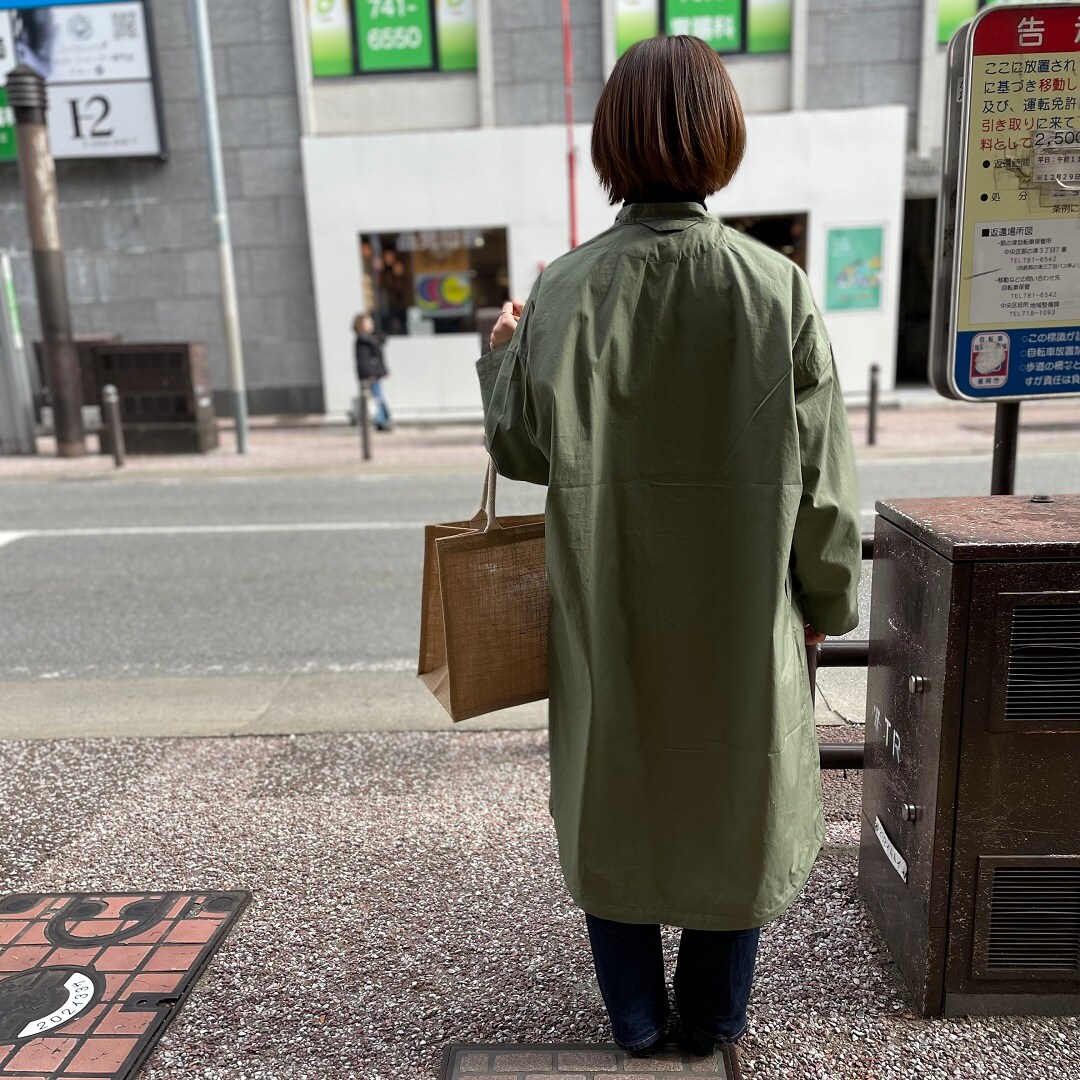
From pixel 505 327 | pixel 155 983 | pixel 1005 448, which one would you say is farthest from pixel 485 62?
pixel 155 983

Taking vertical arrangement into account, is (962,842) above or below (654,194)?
below

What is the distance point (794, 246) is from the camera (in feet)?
53.7

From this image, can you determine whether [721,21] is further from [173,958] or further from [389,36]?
[173,958]

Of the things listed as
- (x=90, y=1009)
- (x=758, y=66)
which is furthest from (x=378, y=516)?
(x=758, y=66)

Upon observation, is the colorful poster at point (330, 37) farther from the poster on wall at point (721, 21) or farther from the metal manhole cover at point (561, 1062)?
the metal manhole cover at point (561, 1062)

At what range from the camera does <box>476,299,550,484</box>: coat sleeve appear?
192 cm

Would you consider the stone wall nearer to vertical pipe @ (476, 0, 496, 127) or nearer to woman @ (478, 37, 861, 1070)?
vertical pipe @ (476, 0, 496, 127)

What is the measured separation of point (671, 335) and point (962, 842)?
1.28 meters

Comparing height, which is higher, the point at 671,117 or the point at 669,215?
the point at 671,117

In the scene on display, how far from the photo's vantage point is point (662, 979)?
2195 millimetres

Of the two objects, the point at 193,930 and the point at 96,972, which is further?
the point at 193,930

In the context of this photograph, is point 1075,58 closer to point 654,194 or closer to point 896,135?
point 654,194

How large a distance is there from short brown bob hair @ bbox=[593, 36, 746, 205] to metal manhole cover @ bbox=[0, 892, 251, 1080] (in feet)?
7.19

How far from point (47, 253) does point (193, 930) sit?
1196 centimetres
